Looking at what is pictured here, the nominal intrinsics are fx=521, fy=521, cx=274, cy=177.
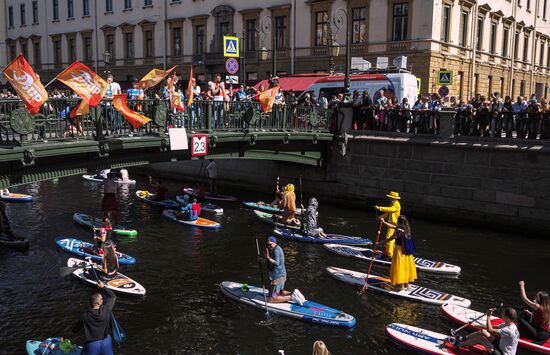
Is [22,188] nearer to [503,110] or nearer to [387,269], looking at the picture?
[387,269]

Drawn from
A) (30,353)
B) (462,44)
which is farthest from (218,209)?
(462,44)

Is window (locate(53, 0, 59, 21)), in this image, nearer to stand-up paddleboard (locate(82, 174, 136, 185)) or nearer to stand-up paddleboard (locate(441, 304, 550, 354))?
stand-up paddleboard (locate(82, 174, 136, 185))

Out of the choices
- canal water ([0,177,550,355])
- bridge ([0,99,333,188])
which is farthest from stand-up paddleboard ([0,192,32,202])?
bridge ([0,99,333,188])

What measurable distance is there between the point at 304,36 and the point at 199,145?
75.0 feet

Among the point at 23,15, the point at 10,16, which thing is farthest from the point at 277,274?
the point at 10,16

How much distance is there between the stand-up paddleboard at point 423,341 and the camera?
33.9 feet

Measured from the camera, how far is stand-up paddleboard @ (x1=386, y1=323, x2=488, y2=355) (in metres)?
10.3

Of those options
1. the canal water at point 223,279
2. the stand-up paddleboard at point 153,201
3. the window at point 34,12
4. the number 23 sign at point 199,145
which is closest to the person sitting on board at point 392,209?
the canal water at point 223,279

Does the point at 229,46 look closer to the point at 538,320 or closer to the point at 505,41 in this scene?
the point at 538,320

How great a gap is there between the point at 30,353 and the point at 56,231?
980 centimetres

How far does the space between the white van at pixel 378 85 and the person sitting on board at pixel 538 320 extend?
51.3 feet

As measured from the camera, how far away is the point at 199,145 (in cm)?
1725

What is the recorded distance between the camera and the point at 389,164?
22.4 metres

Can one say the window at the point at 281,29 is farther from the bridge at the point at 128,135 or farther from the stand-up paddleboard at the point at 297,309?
the stand-up paddleboard at the point at 297,309
